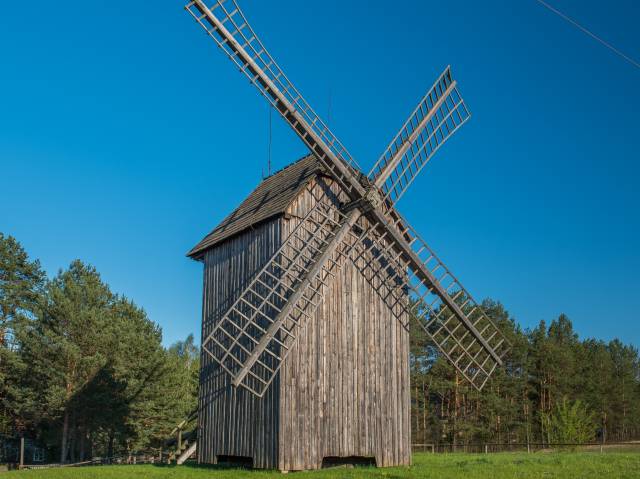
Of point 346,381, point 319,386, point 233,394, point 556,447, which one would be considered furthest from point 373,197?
point 556,447

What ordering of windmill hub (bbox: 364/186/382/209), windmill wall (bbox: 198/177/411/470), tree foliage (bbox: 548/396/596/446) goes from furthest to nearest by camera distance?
1. tree foliage (bbox: 548/396/596/446)
2. windmill hub (bbox: 364/186/382/209)
3. windmill wall (bbox: 198/177/411/470)

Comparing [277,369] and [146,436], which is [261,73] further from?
[146,436]

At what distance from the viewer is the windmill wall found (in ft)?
59.2

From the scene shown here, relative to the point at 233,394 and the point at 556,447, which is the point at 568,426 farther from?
the point at 233,394

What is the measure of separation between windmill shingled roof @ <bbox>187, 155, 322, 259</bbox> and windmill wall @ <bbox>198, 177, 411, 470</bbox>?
0.30 metres

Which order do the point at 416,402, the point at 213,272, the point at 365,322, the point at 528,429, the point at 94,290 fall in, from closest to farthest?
the point at 365,322 < the point at 213,272 < the point at 94,290 < the point at 416,402 < the point at 528,429

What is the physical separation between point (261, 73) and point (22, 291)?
33.6 meters

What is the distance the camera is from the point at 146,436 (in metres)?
43.9

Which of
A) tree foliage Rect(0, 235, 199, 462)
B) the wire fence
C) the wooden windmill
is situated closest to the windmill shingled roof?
the wooden windmill

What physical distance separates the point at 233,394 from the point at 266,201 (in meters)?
6.17

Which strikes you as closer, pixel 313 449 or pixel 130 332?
pixel 313 449

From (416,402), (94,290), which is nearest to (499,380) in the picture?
(416,402)

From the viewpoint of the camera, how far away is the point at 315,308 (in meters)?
19.0

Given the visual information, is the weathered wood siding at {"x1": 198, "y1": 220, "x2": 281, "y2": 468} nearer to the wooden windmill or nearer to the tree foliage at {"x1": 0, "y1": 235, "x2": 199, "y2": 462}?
the wooden windmill
